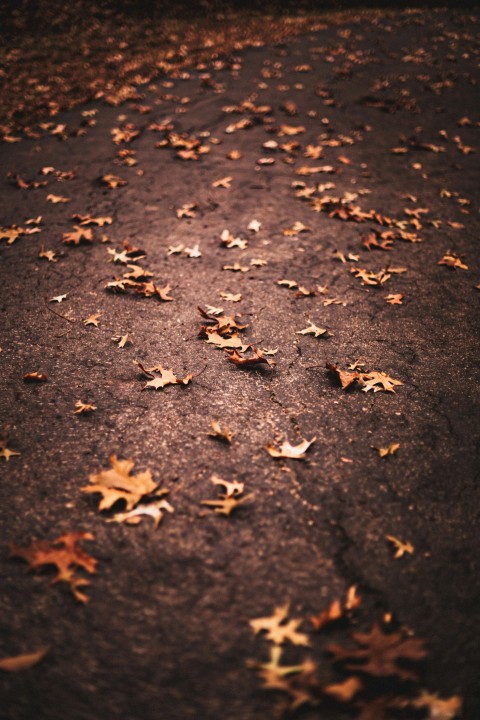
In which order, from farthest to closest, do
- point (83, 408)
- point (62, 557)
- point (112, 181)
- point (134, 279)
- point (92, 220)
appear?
point (112, 181) < point (92, 220) < point (134, 279) < point (83, 408) < point (62, 557)

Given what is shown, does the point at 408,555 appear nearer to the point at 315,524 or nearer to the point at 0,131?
the point at 315,524

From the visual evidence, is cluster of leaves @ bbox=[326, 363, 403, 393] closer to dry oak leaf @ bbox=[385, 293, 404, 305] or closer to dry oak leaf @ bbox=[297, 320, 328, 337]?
dry oak leaf @ bbox=[297, 320, 328, 337]

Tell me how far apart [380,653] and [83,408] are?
65.3 inches

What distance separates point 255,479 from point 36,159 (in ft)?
15.5

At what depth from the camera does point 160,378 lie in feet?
7.38

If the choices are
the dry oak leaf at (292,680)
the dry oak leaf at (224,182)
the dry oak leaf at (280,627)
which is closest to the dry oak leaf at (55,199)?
the dry oak leaf at (224,182)

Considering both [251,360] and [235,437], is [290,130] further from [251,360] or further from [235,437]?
[235,437]

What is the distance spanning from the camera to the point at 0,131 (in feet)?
16.9

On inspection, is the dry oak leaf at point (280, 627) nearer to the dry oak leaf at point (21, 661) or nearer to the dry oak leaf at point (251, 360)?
the dry oak leaf at point (21, 661)

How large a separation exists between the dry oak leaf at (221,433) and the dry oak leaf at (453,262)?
244 cm

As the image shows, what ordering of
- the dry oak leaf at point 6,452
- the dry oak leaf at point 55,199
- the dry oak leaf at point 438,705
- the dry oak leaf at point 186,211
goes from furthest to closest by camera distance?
the dry oak leaf at point 55,199, the dry oak leaf at point 186,211, the dry oak leaf at point 6,452, the dry oak leaf at point 438,705

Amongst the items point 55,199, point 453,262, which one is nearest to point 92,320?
point 55,199

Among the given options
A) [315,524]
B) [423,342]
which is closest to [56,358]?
[315,524]

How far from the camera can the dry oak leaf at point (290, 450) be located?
6.17 feet
